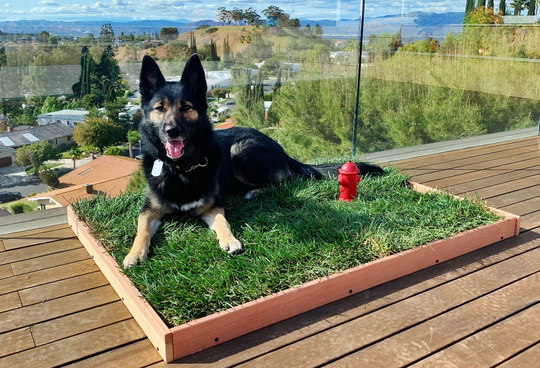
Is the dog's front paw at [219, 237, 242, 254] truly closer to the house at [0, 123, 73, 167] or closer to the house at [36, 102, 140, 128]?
the house at [36, 102, 140, 128]


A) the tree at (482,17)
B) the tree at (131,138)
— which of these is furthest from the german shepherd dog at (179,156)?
the tree at (482,17)

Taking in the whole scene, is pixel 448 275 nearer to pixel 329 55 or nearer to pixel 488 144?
pixel 329 55

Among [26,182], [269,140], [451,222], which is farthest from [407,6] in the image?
[26,182]

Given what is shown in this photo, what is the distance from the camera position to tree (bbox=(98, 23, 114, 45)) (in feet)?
10.9

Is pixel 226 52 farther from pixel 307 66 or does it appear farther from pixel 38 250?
pixel 38 250

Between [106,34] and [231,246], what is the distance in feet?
6.43

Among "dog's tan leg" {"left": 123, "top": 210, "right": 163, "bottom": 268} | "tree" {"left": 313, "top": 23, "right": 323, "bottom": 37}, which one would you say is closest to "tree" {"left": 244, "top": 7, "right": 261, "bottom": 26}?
"tree" {"left": 313, "top": 23, "right": 323, "bottom": 37}

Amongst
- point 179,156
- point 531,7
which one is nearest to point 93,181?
point 179,156

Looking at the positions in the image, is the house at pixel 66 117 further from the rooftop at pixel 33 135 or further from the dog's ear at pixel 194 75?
the dog's ear at pixel 194 75

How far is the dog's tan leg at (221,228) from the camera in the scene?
255 cm

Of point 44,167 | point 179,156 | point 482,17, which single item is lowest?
point 44,167

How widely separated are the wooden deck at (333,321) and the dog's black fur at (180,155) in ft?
1.53

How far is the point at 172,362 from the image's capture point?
6.19 ft

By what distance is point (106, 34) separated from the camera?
334 centimetres
